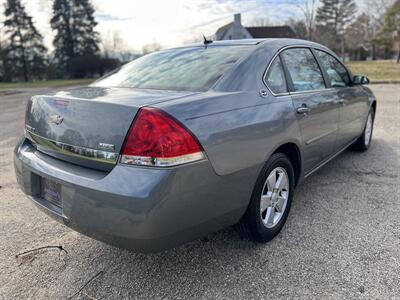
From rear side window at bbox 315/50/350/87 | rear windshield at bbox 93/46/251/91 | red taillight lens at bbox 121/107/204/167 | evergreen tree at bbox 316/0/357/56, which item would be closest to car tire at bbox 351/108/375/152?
rear side window at bbox 315/50/350/87

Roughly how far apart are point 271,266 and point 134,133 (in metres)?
1.35

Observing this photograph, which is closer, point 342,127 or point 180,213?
point 180,213

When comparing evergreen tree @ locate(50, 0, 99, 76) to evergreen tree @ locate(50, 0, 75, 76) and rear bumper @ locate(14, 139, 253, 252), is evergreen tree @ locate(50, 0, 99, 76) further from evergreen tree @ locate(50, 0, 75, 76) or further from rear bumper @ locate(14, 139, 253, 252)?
rear bumper @ locate(14, 139, 253, 252)

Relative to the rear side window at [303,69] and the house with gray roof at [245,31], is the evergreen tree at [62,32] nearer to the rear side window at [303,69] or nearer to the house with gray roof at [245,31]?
the house with gray roof at [245,31]

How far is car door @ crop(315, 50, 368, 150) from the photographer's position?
381cm

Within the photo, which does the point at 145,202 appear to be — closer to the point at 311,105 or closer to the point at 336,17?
the point at 311,105

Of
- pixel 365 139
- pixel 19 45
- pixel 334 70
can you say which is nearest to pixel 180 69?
pixel 334 70

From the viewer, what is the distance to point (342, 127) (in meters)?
3.92

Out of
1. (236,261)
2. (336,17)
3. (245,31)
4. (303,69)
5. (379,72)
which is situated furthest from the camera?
(336,17)

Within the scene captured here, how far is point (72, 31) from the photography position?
1673 inches

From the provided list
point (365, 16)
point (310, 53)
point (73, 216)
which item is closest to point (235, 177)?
point (73, 216)

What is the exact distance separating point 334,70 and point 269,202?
2084mm

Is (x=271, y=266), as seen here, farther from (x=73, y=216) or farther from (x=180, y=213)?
(x=73, y=216)

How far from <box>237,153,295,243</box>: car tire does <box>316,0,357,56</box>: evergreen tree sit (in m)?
56.1
